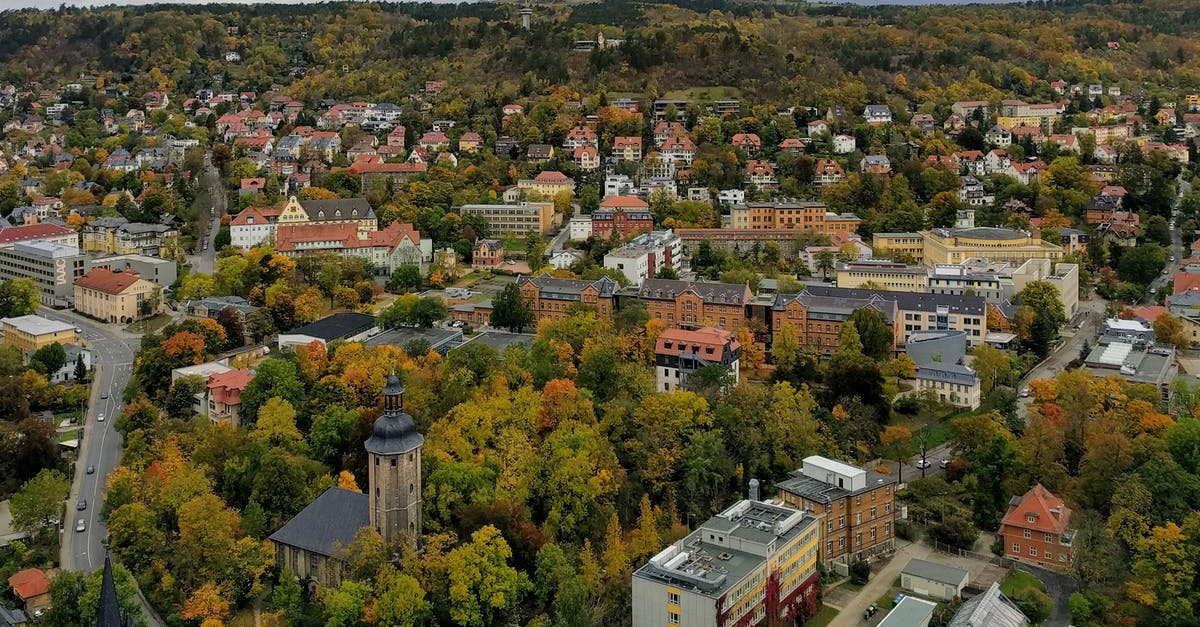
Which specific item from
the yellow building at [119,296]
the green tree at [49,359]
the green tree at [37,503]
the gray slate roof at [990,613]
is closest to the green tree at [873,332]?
the gray slate roof at [990,613]

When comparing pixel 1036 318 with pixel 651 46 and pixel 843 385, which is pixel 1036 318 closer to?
pixel 843 385

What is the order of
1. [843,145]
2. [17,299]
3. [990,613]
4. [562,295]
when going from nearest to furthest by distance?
[990,613]
[562,295]
[17,299]
[843,145]

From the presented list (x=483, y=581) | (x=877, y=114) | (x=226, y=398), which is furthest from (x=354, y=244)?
(x=877, y=114)

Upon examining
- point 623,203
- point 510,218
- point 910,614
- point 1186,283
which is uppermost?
point 623,203

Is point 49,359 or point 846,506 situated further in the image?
point 49,359

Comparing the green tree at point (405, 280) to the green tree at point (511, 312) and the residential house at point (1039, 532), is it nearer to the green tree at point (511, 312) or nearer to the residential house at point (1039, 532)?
the green tree at point (511, 312)

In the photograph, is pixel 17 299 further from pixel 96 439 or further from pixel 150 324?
pixel 96 439

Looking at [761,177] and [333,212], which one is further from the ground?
[761,177]
